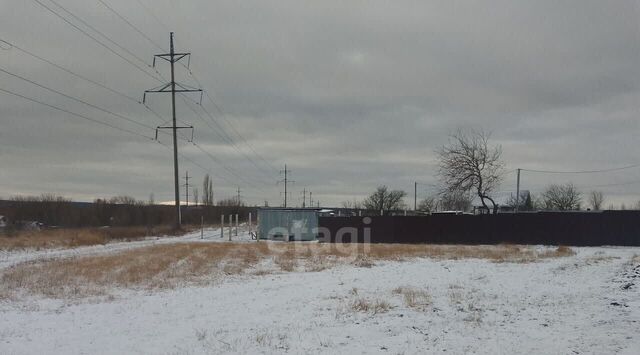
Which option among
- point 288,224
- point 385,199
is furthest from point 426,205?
point 288,224

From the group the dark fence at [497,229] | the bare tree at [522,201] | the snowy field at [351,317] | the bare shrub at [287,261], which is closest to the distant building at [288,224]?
the dark fence at [497,229]

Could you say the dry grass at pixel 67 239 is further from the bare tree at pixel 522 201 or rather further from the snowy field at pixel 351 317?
the bare tree at pixel 522 201

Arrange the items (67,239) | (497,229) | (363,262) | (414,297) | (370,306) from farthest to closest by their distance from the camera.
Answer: (67,239) < (497,229) < (363,262) < (414,297) < (370,306)

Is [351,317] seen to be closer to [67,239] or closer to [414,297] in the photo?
[414,297]

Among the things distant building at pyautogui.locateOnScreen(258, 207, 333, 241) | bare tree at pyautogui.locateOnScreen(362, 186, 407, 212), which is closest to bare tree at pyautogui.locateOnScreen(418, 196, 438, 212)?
bare tree at pyautogui.locateOnScreen(362, 186, 407, 212)

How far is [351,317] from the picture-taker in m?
10.6

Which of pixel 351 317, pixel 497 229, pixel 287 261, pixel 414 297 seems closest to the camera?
pixel 351 317

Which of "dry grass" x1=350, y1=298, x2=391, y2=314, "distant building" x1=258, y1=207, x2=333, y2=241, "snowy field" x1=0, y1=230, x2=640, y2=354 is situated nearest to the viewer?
"snowy field" x1=0, y1=230, x2=640, y2=354

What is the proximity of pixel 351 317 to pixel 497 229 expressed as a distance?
25860 mm

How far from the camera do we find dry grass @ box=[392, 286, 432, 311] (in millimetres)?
11705

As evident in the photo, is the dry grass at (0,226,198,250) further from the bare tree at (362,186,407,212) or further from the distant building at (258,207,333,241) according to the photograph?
the bare tree at (362,186,407,212)

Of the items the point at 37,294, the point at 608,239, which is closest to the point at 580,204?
the point at 608,239

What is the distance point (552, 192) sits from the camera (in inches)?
3885

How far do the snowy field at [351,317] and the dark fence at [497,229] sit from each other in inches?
657
